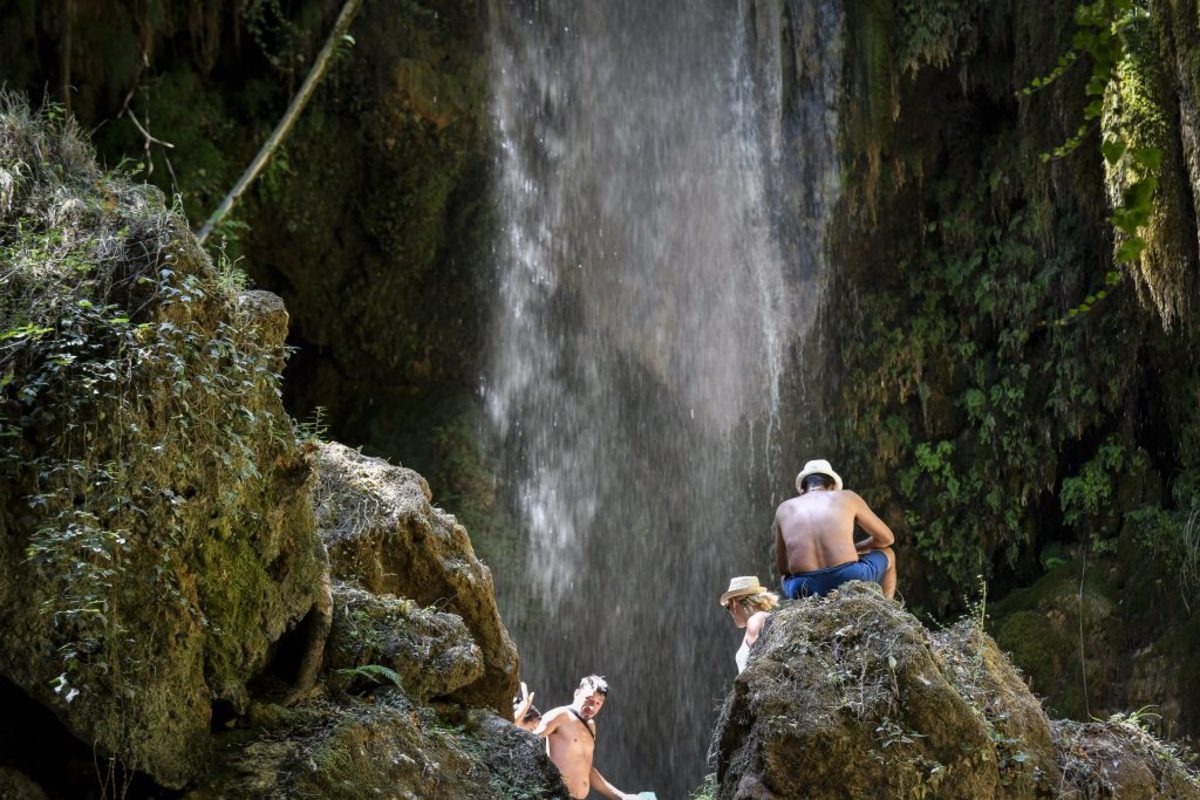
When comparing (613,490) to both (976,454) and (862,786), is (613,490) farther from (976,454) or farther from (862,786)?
(862,786)

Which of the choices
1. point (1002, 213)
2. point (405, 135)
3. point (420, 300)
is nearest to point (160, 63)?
point (405, 135)

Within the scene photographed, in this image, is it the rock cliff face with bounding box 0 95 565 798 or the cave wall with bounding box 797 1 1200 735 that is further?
the cave wall with bounding box 797 1 1200 735

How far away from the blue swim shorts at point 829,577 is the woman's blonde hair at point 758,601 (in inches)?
35.2

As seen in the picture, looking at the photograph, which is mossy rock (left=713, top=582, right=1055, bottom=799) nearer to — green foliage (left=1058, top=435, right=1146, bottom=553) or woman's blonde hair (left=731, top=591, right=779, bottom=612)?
woman's blonde hair (left=731, top=591, right=779, bottom=612)

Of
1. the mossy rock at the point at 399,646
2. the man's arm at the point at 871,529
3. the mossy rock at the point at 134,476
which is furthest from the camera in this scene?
the man's arm at the point at 871,529

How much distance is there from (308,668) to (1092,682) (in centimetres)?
789

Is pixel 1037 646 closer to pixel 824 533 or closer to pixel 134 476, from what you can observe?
pixel 824 533

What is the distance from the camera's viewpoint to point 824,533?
5.63 m

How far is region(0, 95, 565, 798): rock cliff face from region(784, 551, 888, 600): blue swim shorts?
5.32 ft

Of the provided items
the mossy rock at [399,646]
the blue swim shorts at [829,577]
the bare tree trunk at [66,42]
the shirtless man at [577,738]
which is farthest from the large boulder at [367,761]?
the bare tree trunk at [66,42]

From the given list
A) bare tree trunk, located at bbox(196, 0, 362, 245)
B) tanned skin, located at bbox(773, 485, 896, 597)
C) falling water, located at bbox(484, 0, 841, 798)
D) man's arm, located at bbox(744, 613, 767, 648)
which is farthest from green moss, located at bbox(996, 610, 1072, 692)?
bare tree trunk, located at bbox(196, 0, 362, 245)

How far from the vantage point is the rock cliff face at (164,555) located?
3.15 metres

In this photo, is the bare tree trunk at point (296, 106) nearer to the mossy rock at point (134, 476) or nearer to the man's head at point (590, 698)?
the man's head at point (590, 698)

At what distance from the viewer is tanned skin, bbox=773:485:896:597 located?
5605 millimetres
